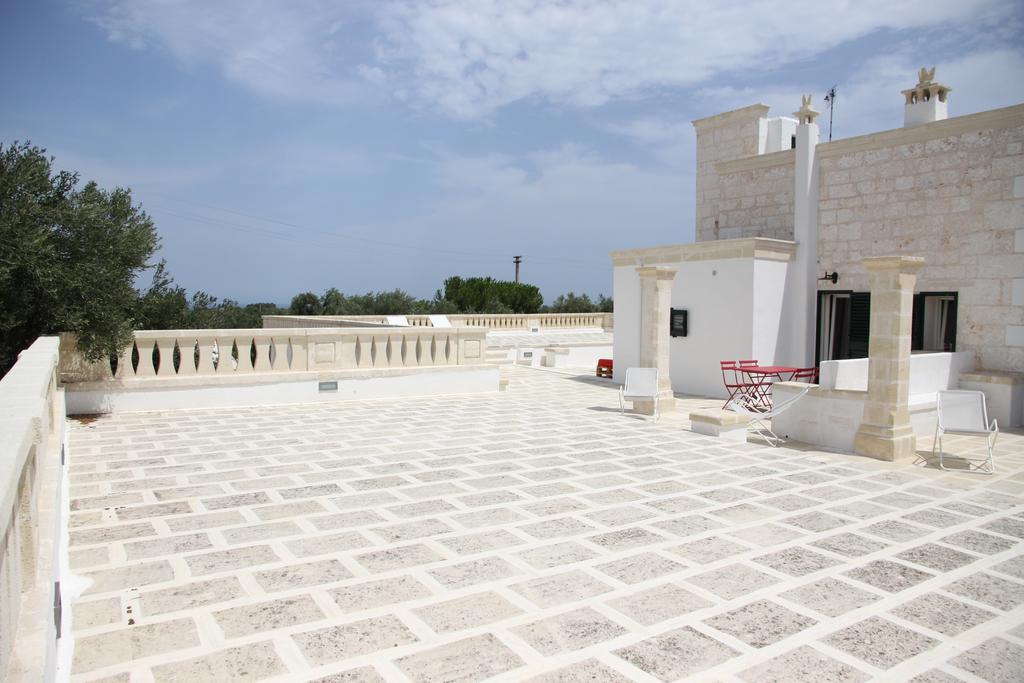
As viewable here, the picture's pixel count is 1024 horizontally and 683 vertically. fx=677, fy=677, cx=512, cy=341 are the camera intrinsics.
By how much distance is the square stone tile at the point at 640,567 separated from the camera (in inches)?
167

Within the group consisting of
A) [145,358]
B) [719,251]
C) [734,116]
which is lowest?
[145,358]

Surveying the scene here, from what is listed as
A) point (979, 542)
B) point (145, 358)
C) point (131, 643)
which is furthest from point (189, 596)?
point (145, 358)

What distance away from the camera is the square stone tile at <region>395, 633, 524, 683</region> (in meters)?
3.07

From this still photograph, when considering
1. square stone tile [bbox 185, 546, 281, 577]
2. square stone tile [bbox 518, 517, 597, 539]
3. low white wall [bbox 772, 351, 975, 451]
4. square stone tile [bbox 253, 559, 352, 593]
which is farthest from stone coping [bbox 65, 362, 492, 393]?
square stone tile [bbox 518, 517, 597, 539]

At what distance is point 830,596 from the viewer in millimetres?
4059

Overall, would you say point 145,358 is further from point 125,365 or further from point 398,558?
point 398,558

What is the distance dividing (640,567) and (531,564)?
0.71m

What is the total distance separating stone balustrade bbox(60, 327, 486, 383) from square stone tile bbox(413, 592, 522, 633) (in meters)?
7.69

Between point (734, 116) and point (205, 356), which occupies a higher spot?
point (734, 116)

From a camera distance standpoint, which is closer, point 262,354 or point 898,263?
point 898,263

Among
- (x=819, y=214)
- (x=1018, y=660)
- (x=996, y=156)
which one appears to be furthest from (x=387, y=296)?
(x=1018, y=660)

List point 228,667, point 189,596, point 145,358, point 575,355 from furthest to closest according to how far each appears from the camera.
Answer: point 575,355, point 145,358, point 189,596, point 228,667

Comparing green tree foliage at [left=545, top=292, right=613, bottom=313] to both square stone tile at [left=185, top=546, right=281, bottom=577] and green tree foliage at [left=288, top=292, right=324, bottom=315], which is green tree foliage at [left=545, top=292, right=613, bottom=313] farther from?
square stone tile at [left=185, top=546, right=281, bottom=577]

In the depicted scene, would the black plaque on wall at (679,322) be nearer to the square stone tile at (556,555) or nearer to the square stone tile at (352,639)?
the square stone tile at (556,555)
